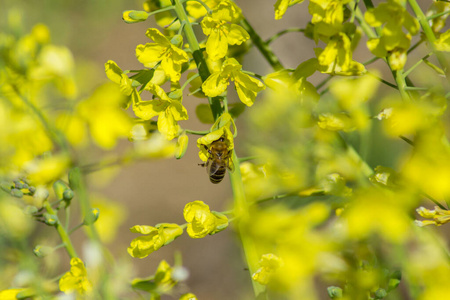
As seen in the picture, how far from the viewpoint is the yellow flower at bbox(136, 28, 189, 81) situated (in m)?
0.55

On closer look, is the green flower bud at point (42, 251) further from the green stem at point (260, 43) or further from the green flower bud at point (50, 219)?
the green stem at point (260, 43)

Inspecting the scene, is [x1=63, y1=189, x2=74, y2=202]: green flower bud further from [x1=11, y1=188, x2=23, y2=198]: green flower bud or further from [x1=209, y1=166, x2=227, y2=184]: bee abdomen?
[x1=209, y1=166, x2=227, y2=184]: bee abdomen

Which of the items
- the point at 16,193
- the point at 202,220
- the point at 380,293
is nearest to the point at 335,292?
the point at 380,293

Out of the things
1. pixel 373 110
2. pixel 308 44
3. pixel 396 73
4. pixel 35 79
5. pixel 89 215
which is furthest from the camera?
pixel 308 44

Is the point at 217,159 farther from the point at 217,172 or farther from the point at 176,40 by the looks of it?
the point at 176,40

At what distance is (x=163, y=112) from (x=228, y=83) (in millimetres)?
84

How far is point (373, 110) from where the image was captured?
972 mm

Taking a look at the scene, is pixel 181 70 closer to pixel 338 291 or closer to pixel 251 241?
pixel 251 241

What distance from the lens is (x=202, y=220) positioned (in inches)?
21.5

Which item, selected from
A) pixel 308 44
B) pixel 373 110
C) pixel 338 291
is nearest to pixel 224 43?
pixel 338 291

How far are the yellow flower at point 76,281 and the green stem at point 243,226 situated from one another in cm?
19

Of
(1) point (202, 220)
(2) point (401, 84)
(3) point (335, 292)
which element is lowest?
(3) point (335, 292)

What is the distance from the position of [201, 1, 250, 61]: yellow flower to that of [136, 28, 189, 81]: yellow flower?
0.03 m

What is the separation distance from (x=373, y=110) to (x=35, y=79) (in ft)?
2.08
